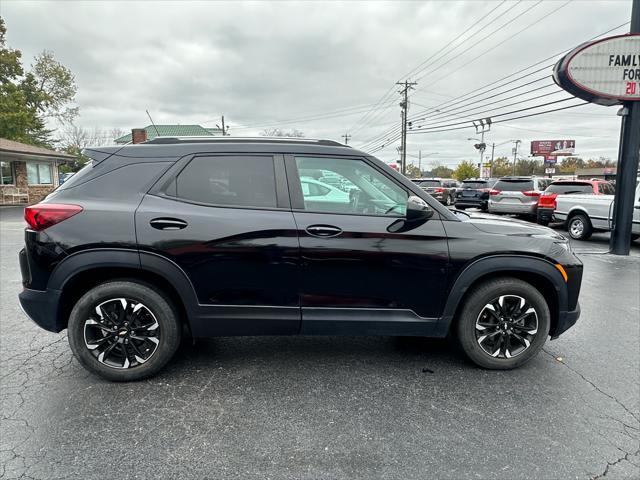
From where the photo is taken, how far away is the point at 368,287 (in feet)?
10.2

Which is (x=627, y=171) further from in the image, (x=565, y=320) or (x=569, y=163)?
(x=569, y=163)

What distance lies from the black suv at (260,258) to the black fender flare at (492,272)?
1 centimetres

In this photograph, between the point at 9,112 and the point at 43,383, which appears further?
the point at 9,112

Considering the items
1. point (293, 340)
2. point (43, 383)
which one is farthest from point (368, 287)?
point (43, 383)

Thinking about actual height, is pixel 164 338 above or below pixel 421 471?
above

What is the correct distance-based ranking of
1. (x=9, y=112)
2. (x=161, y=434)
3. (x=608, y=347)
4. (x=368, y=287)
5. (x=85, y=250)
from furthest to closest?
(x=9, y=112) < (x=608, y=347) < (x=368, y=287) < (x=85, y=250) < (x=161, y=434)

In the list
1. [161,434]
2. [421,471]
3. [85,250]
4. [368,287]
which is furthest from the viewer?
[368,287]

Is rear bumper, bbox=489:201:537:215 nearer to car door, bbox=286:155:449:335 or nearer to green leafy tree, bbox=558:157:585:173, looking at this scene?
car door, bbox=286:155:449:335

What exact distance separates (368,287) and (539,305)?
1.43 metres

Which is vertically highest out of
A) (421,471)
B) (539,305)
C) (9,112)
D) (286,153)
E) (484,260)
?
(9,112)

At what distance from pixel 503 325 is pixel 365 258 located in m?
1.31

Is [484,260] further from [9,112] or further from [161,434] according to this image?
[9,112]

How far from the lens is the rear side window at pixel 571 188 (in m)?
11.8

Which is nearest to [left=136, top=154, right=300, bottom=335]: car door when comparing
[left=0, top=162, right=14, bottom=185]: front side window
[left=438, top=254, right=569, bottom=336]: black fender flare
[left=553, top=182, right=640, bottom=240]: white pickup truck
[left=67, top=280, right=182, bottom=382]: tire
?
[left=67, top=280, right=182, bottom=382]: tire
